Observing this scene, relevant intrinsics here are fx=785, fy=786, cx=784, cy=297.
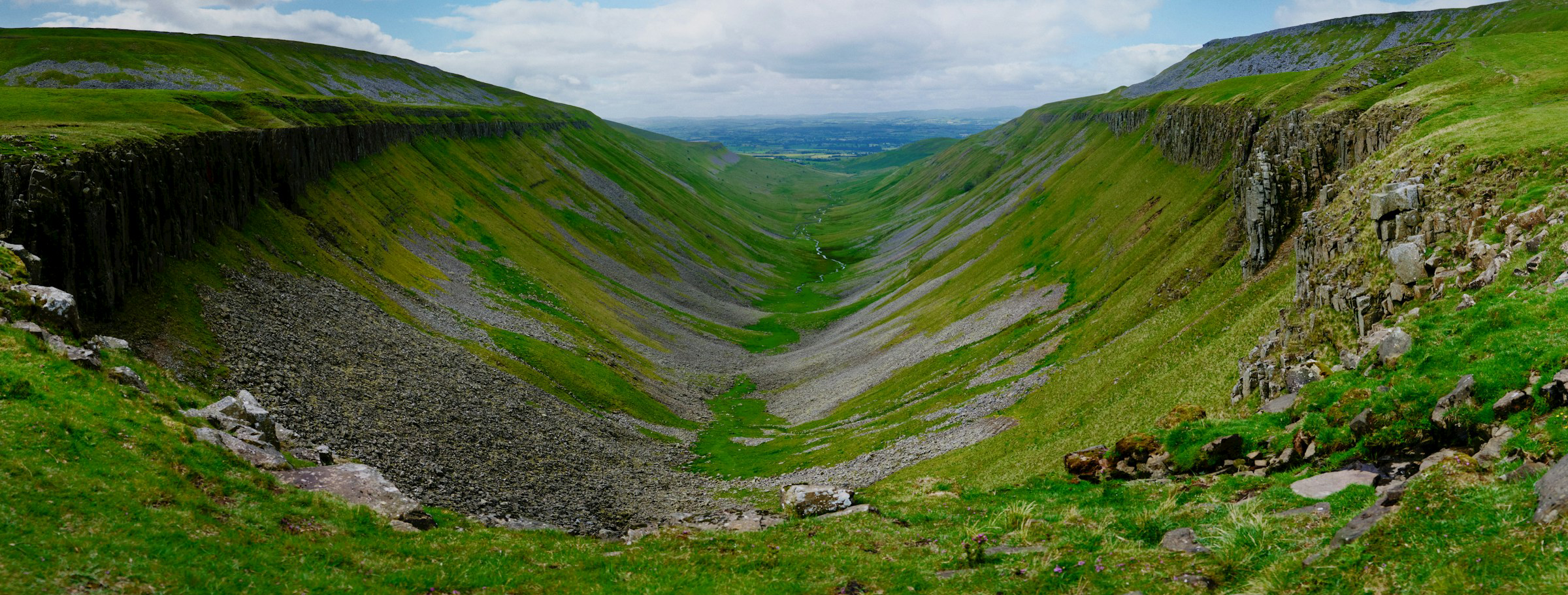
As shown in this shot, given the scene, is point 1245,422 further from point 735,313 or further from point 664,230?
point 664,230

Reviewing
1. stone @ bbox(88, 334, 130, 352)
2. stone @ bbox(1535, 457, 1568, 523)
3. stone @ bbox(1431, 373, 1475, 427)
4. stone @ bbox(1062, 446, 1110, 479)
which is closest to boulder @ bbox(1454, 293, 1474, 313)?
stone @ bbox(1431, 373, 1475, 427)

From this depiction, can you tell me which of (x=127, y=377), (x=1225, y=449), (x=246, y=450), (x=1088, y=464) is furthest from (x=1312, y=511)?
(x=127, y=377)

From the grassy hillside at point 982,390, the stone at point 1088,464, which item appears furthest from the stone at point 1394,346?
the stone at point 1088,464

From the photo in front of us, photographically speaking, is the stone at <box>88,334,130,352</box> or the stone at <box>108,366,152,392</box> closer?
the stone at <box>108,366,152,392</box>

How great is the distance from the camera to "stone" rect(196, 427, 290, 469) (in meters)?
27.9

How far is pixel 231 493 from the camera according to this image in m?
24.7

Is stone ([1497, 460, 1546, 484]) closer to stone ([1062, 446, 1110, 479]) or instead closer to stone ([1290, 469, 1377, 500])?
stone ([1290, 469, 1377, 500])

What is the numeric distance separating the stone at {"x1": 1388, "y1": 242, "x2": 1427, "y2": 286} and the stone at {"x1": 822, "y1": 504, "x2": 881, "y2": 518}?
79.1 ft

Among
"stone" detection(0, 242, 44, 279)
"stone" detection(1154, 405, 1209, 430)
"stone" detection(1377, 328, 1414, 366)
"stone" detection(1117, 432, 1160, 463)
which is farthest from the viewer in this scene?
"stone" detection(1154, 405, 1209, 430)

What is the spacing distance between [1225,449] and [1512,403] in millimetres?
8902

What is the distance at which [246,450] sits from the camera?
29438 millimetres

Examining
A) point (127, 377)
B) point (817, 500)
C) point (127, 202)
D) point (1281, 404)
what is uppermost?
point (127, 202)

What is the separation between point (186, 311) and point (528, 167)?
432ft

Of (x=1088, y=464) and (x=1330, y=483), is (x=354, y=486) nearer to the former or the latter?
(x=1088, y=464)
